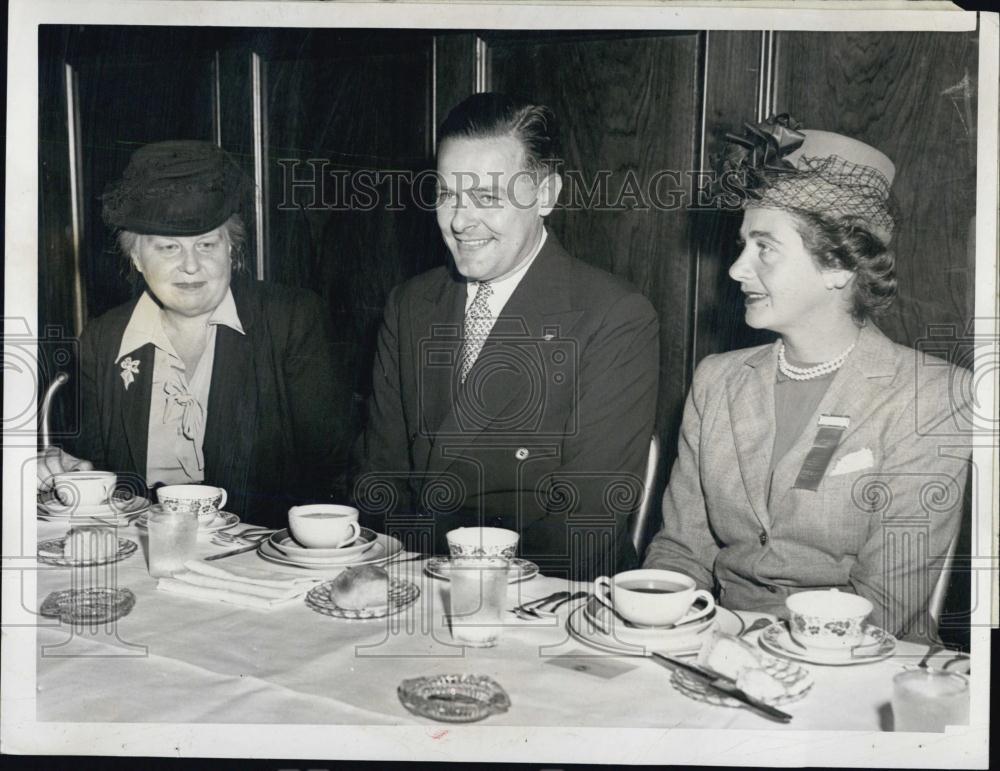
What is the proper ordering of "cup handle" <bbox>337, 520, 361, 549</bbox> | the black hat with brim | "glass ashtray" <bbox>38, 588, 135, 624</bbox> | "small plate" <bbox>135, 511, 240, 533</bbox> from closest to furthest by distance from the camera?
"glass ashtray" <bbox>38, 588, 135, 624</bbox> → "cup handle" <bbox>337, 520, 361, 549</bbox> → "small plate" <bbox>135, 511, 240, 533</bbox> → the black hat with brim

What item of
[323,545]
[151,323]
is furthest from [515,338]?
[151,323]

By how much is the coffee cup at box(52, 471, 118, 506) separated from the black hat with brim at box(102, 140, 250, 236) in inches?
17.0

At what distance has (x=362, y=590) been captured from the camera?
1244 mm

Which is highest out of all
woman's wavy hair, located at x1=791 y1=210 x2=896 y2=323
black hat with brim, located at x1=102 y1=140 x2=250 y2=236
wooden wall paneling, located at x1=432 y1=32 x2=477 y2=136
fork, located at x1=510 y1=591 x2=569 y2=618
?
wooden wall paneling, located at x1=432 y1=32 x2=477 y2=136

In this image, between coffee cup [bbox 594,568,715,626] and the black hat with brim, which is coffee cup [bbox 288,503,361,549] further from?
the black hat with brim

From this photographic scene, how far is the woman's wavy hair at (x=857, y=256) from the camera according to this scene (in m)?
1.48

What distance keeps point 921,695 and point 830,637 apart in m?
0.12

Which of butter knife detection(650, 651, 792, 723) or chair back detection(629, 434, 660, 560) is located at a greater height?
chair back detection(629, 434, 660, 560)

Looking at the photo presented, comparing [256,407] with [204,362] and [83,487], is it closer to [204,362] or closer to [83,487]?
[204,362]

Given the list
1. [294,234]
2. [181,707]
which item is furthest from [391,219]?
[181,707]

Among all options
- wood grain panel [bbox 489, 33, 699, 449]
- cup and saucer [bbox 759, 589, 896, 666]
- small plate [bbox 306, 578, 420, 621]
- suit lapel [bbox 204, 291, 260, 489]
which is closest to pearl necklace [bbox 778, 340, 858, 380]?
wood grain panel [bbox 489, 33, 699, 449]

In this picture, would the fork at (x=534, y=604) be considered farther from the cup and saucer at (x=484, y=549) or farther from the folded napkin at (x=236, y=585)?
the folded napkin at (x=236, y=585)

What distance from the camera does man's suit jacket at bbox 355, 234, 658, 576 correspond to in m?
1.57

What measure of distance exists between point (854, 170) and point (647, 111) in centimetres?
34
